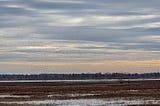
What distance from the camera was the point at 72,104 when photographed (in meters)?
39.8

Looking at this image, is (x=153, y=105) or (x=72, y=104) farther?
(x=72, y=104)

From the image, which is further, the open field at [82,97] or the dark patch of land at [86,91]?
the dark patch of land at [86,91]

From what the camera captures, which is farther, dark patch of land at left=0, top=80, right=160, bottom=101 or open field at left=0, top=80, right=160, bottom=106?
dark patch of land at left=0, top=80, right=160, bottom=101

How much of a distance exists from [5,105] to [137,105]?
11.6 metres

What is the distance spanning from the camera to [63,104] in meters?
39.8

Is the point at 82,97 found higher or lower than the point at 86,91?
higher

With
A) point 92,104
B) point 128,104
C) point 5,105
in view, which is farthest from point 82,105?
point 5,105

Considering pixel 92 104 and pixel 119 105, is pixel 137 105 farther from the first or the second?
pixel 92 104

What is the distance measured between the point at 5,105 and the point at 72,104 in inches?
242

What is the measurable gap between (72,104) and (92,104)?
187 cm

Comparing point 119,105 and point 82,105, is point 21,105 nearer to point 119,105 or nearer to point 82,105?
point 82,105

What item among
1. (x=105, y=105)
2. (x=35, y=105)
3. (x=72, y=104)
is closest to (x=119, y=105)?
(x=105, y=105)

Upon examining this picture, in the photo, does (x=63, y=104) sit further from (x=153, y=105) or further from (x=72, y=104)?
(x=153, y=105)

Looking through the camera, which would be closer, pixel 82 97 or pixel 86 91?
pixel 82 97
